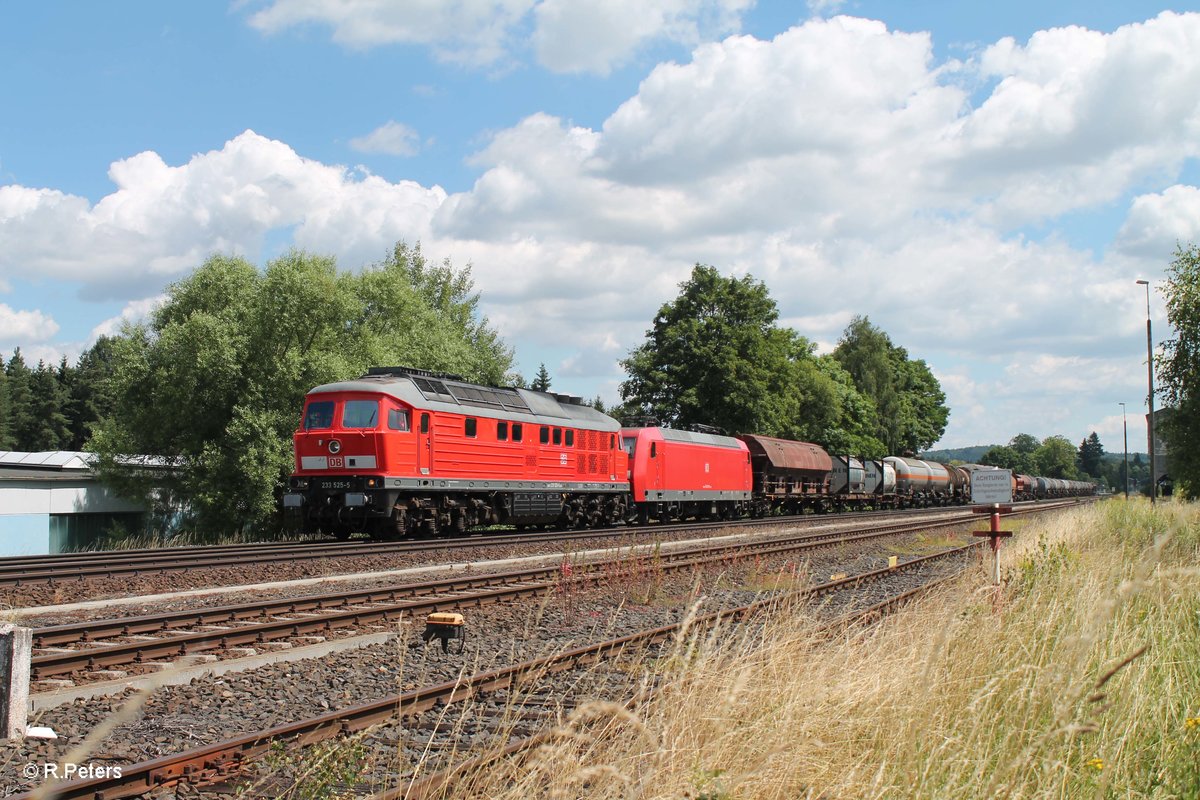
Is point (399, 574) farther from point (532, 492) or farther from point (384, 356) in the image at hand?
point (384, 356)

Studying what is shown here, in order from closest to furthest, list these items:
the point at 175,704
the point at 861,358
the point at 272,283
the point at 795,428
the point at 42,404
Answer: the point at 175,704
the point at 272,283
the point at 795,428
the point at 861,358
the point at 42,404

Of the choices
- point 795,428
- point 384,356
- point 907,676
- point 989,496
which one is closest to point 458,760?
point 907,676

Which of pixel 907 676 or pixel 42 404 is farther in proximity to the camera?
pixel 42 404

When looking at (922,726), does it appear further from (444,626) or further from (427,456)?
(427,456)

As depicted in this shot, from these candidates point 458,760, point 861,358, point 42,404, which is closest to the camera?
point 458,760

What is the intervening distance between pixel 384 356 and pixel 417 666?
2891 centimetres

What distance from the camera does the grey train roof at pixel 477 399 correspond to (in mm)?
22328

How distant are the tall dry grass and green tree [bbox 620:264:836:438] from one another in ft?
157

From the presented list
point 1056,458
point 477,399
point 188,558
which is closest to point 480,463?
point 477,399

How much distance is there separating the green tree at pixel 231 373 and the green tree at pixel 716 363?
2064cm

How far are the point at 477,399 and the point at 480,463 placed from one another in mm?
1635

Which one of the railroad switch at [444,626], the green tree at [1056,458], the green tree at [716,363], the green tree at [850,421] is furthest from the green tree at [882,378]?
the green tree at [1056,458]

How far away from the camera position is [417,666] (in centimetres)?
893

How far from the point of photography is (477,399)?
24844mm
